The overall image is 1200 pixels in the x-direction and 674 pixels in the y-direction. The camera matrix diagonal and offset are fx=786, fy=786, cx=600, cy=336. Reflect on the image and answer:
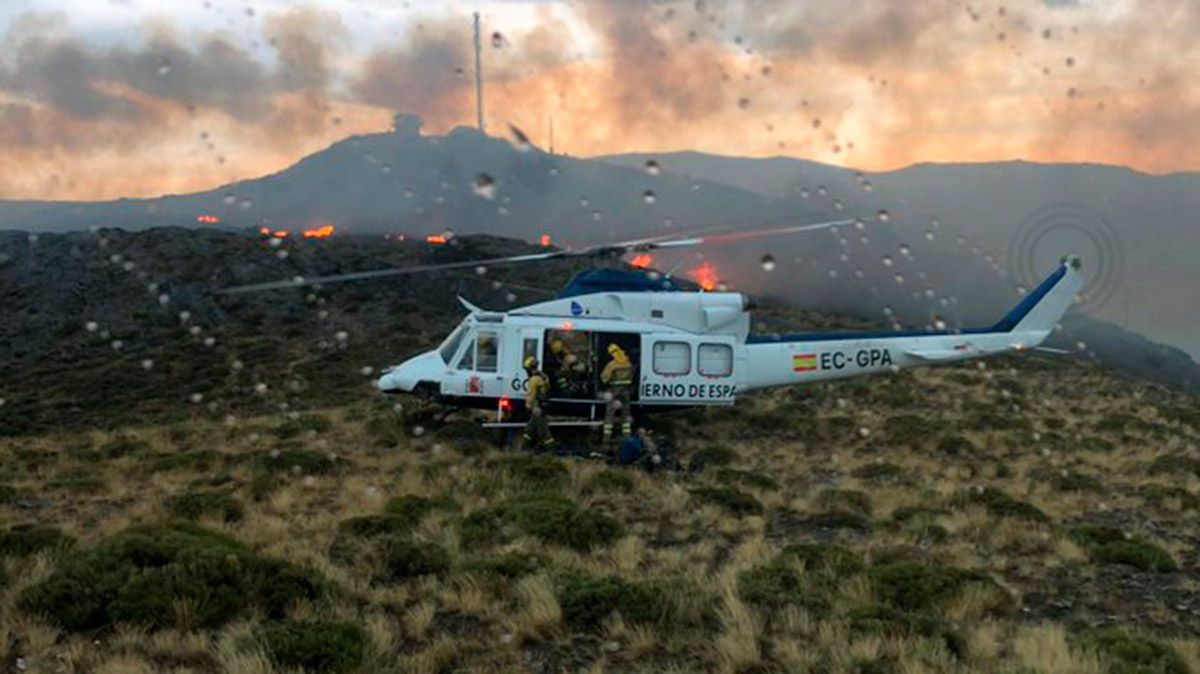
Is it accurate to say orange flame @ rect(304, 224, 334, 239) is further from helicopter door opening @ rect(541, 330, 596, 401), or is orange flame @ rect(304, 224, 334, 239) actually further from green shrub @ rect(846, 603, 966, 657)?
green shrub @ rect(846, 603, 966, 657)

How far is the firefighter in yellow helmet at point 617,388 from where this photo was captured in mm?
17703

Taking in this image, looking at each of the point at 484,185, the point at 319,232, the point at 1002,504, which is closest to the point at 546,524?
the point at 484,185

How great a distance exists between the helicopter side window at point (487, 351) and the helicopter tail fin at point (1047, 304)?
13357mm

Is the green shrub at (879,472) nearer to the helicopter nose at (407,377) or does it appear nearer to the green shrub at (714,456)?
the green shrub at (714,456)

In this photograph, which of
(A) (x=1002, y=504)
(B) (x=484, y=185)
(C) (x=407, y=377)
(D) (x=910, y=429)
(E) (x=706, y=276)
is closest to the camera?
(B) (x=484, y=185)

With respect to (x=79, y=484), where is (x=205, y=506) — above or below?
above

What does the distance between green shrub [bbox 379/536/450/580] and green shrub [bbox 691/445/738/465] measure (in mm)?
8528

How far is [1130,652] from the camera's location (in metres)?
6.94

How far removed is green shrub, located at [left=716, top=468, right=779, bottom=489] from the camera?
15.0 m

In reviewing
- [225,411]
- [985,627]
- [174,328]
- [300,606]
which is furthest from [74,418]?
[985,627]

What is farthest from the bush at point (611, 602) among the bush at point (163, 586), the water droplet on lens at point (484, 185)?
the water droplet on lens at point (484, 185)

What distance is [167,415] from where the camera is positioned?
33.1m

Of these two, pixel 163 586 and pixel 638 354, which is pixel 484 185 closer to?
pixel 638 354

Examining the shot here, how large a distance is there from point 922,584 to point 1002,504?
5.45m
